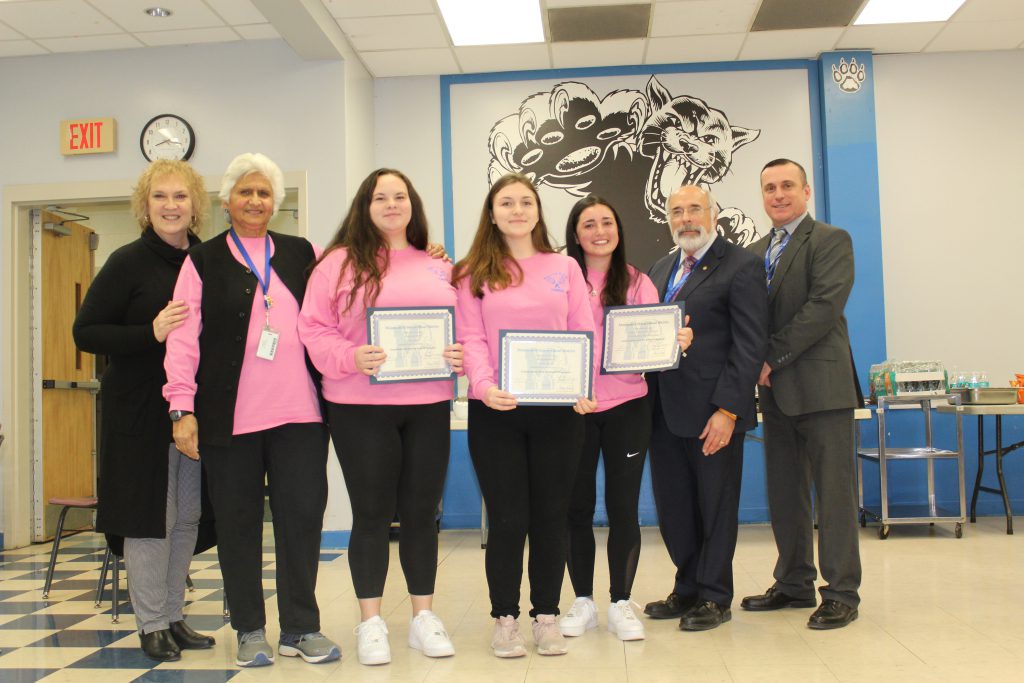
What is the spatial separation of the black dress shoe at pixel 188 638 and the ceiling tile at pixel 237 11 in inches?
137

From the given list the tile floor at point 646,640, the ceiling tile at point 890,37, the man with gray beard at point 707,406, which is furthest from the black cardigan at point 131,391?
the ceiling tile at point 890,37

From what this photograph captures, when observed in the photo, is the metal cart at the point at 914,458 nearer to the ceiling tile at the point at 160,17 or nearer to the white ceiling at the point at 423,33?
the white ceiling at the point at 423,33

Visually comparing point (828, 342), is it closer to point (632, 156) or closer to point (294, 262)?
point (294, 262)

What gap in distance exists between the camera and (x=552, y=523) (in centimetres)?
272

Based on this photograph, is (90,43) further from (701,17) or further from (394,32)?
(701,17)

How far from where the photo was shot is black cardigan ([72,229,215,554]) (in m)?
2.79

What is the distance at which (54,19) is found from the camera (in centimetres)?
527

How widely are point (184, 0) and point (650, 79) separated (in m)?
3.12

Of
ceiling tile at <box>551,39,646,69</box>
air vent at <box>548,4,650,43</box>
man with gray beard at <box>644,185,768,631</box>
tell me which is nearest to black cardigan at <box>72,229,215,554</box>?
man with gray beard at <box>644,185,768,631</box>

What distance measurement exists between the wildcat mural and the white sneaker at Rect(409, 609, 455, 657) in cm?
381

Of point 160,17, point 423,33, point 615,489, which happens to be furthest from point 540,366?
point 160,17

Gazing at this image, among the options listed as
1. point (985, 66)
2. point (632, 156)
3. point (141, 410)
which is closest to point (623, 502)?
point (141, 410)

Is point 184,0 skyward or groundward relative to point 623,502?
skyward

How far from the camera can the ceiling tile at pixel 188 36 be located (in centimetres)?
551
